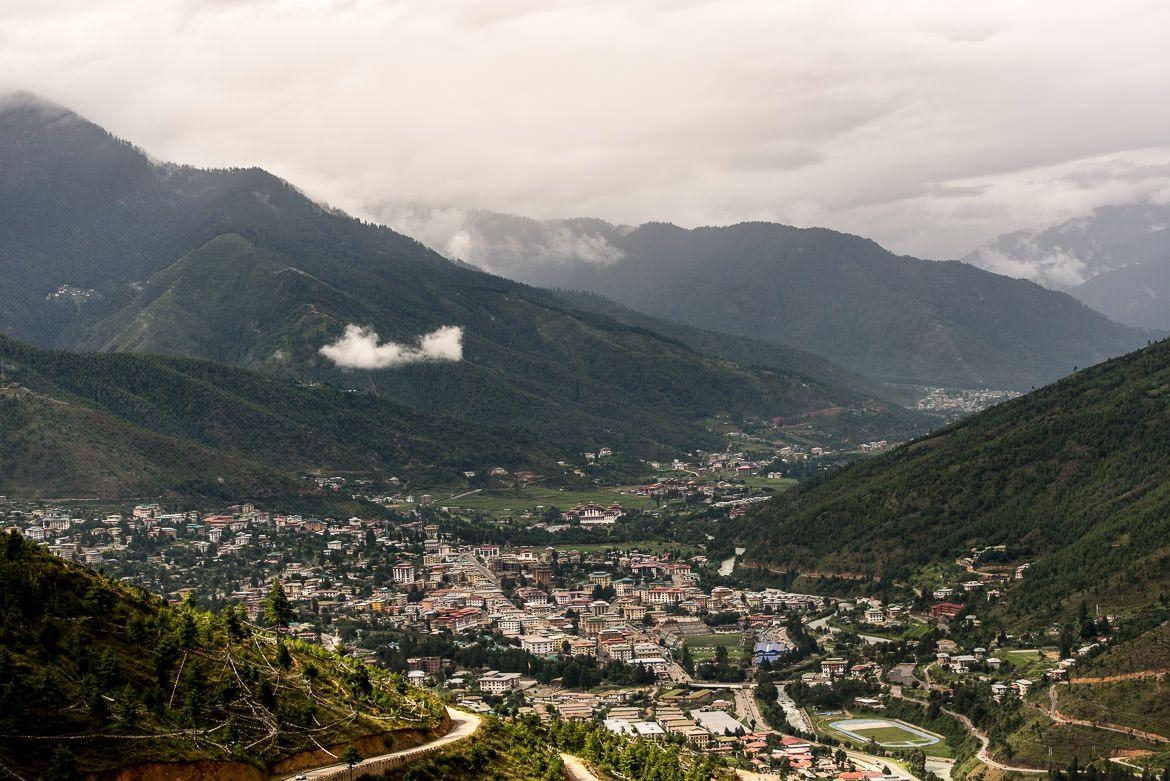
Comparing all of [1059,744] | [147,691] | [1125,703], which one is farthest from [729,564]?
[147,691]

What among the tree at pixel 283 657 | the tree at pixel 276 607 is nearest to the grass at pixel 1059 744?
the tree at pixel 276 607

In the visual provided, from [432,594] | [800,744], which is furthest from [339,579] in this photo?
[800,744]

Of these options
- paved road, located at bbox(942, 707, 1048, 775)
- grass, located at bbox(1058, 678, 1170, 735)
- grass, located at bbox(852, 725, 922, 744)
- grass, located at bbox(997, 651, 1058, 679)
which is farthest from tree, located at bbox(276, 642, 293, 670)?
grass, located at bbox(997, 651, 1058, 679)

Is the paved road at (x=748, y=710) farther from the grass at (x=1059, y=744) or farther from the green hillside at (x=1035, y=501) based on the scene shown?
the green hillside at (x=1035, y=501)

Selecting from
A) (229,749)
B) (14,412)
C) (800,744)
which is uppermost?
(14,412)

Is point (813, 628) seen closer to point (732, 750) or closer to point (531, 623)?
point (531, 623)

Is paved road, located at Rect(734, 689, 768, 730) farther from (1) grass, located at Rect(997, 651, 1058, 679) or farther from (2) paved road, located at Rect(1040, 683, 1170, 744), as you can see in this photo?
(2) paved road, located at Rect(1040, 683, 1170, 744)

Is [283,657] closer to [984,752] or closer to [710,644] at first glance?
[984,752]

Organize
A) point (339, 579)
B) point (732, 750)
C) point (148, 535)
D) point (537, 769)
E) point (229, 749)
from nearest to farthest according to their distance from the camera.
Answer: point (229, 749), point (537, 769), point (732, 750), point (339, 579), point (148, 535)
